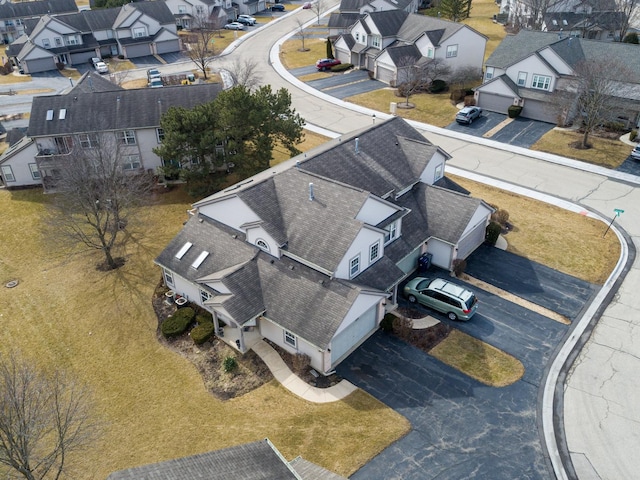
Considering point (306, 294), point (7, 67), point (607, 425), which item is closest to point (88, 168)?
point (306, 294)

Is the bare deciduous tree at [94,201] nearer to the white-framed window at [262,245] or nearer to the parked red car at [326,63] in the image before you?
the white-framed window at [262,245]

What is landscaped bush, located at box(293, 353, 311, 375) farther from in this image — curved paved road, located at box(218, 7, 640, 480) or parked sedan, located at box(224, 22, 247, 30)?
parked sedan, located at box(224, 22, 247, 30)

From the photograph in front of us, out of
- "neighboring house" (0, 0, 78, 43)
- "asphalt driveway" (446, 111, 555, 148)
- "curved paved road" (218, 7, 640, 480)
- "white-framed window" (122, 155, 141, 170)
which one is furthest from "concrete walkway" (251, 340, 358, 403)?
"neighboring house" (0, 0, 78, 43)

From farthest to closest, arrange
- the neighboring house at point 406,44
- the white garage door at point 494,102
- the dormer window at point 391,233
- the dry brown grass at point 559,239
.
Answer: the neighboring house at point 406,44 < the white garage door at point 494,102 < the dry brown grass at point 559,239 < the dormer window at point 391,233

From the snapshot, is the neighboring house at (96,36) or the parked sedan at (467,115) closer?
the parked sedan at (467,115)

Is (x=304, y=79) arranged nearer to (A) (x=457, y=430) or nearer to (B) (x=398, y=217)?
(B) (x=398, y=217)

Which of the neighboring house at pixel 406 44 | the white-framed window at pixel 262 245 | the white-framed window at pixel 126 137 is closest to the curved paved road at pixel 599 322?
the neighboring house at pixel 406 44
